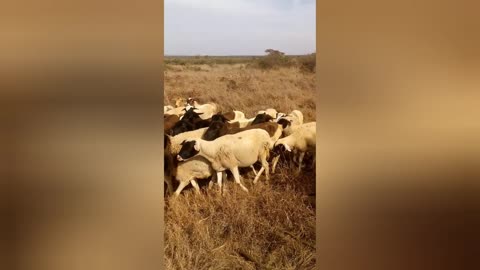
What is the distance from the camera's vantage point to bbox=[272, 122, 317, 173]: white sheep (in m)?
2.33

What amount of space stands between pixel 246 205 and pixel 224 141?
Result: 0.97ft

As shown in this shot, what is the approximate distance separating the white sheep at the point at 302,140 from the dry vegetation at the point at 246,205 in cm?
3

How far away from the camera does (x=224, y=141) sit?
2369 millimetres

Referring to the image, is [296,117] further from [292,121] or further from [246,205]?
[246,205]

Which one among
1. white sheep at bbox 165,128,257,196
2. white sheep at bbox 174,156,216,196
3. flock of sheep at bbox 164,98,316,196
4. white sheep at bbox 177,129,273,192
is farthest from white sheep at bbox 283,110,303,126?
white sheep at bbox 174,156,216,196

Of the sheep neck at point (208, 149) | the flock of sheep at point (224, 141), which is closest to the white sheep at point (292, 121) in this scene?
the flock of sheep at point (224, 141)

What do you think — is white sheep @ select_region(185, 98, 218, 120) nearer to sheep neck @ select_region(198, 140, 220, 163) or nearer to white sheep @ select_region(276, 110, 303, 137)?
sheep neck @ select_region(198, 140, 220, 163)
